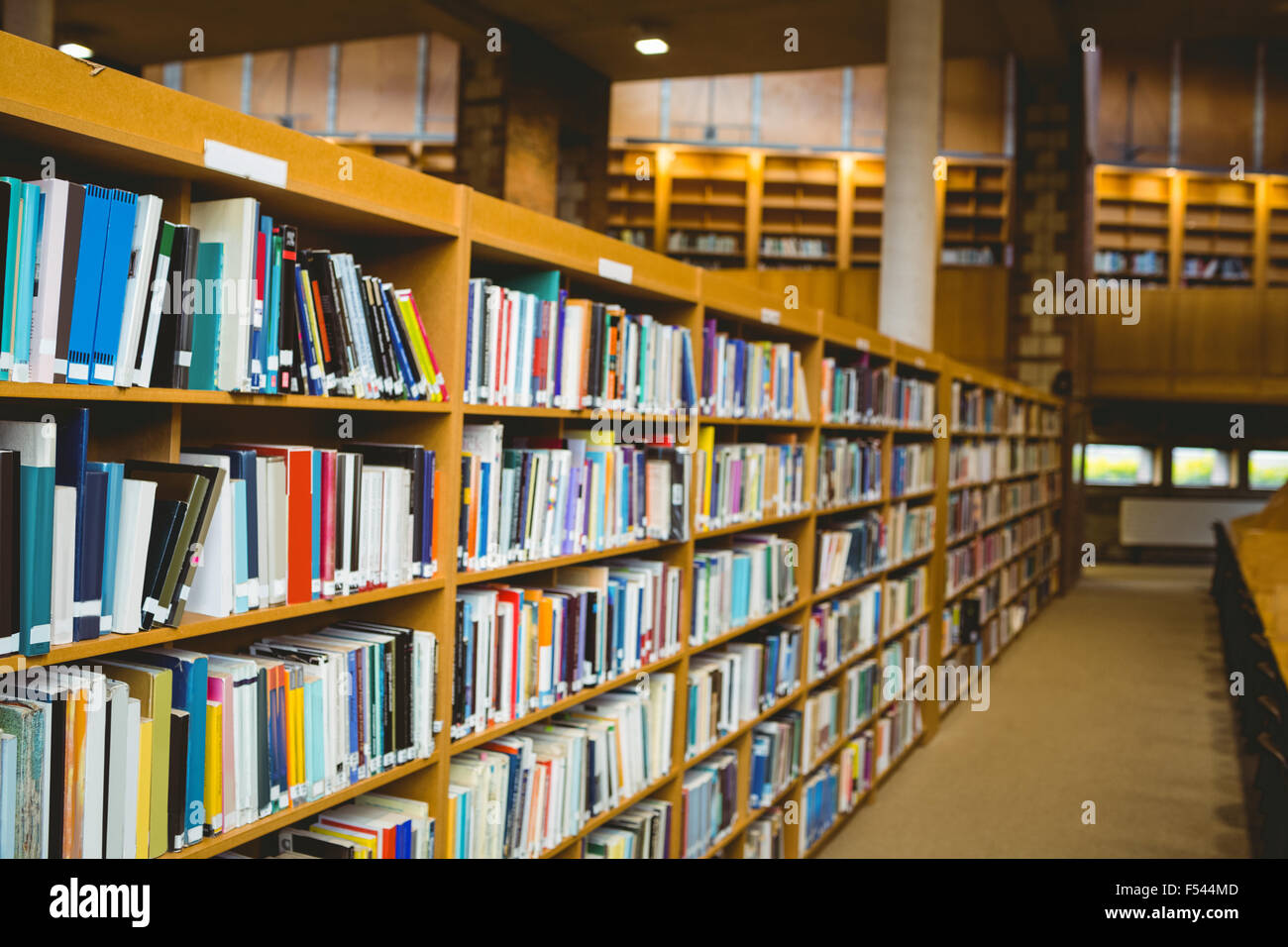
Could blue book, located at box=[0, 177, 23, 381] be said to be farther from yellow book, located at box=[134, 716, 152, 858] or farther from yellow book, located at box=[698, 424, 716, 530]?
yellow book, located at box=[698, 424, 716, 530]

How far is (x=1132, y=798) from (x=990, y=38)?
786 centimetres

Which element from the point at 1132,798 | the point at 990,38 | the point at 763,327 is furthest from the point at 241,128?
the point at 990,38

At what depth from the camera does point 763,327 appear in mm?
4051

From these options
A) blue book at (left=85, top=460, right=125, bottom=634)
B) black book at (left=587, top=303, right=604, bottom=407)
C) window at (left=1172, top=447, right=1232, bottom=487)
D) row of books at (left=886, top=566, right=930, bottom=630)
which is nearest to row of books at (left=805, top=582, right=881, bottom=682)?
row of books at (left=886, top=566, right=930, bottom=630)

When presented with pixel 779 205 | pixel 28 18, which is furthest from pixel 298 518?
pixel 779 205

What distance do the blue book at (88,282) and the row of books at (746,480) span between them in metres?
1.96

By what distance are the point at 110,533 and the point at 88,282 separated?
1.14 ft

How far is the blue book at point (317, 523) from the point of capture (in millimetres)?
1812

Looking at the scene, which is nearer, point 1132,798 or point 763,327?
point 763,327

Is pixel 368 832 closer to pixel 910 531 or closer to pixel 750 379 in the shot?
pixel 750 379

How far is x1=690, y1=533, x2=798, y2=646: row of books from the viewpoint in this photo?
3340mm

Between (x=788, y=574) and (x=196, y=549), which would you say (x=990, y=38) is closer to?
(x=788, y=574)

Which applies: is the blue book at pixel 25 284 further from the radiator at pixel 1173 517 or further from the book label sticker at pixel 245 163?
the radiator at pixel 1173 517
